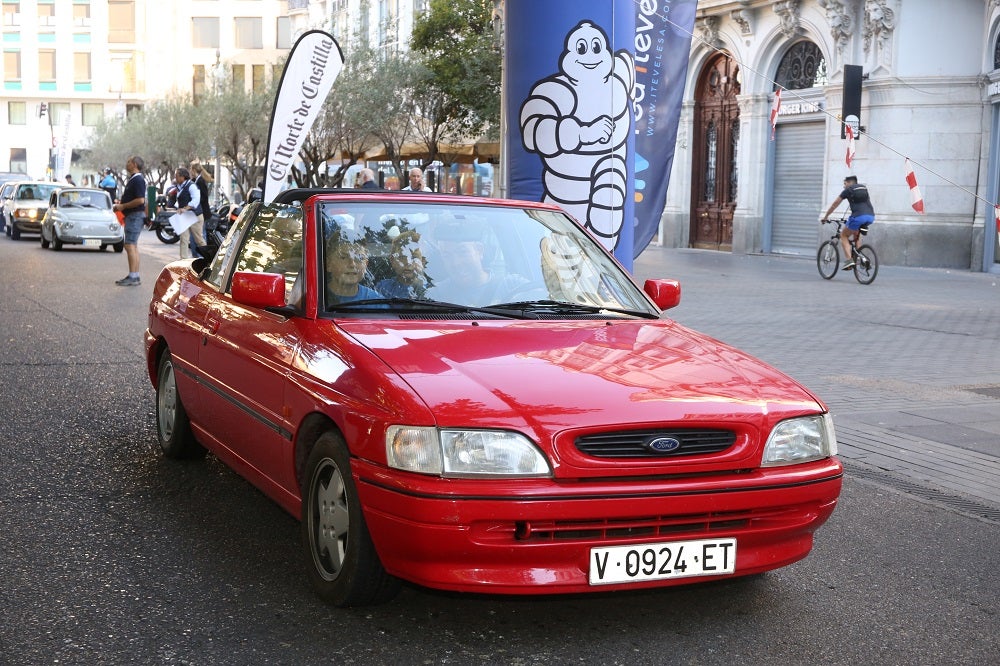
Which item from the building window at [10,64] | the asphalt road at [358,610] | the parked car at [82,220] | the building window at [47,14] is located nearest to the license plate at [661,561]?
the asphalt road at [358,610]

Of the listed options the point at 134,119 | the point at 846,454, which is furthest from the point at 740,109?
the point at 134,119

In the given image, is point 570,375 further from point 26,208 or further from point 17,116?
point 17,116

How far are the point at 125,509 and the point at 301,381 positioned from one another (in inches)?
59.9

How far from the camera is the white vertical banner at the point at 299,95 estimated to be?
15.9 meters

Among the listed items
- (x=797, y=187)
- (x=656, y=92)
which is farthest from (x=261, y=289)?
(x=797, y=187)

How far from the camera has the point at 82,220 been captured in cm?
2891

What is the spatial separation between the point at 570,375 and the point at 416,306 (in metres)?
0.94

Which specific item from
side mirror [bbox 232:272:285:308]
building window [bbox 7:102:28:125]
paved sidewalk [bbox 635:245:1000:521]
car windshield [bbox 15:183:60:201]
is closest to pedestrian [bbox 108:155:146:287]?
paved sidewalk [bbox 635:245:1000:521]

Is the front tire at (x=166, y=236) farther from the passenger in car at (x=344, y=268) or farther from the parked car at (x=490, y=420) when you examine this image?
the passenger in car at (x=344, y=268)

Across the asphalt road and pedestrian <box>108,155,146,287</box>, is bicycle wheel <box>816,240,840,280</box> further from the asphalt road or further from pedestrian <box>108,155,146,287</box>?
the asphalt road

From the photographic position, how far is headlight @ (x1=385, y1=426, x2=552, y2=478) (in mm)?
3824

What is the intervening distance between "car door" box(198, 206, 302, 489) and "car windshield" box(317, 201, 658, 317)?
0.73ft

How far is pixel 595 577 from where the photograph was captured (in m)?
3.89

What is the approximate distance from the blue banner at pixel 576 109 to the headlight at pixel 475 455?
219 inches
